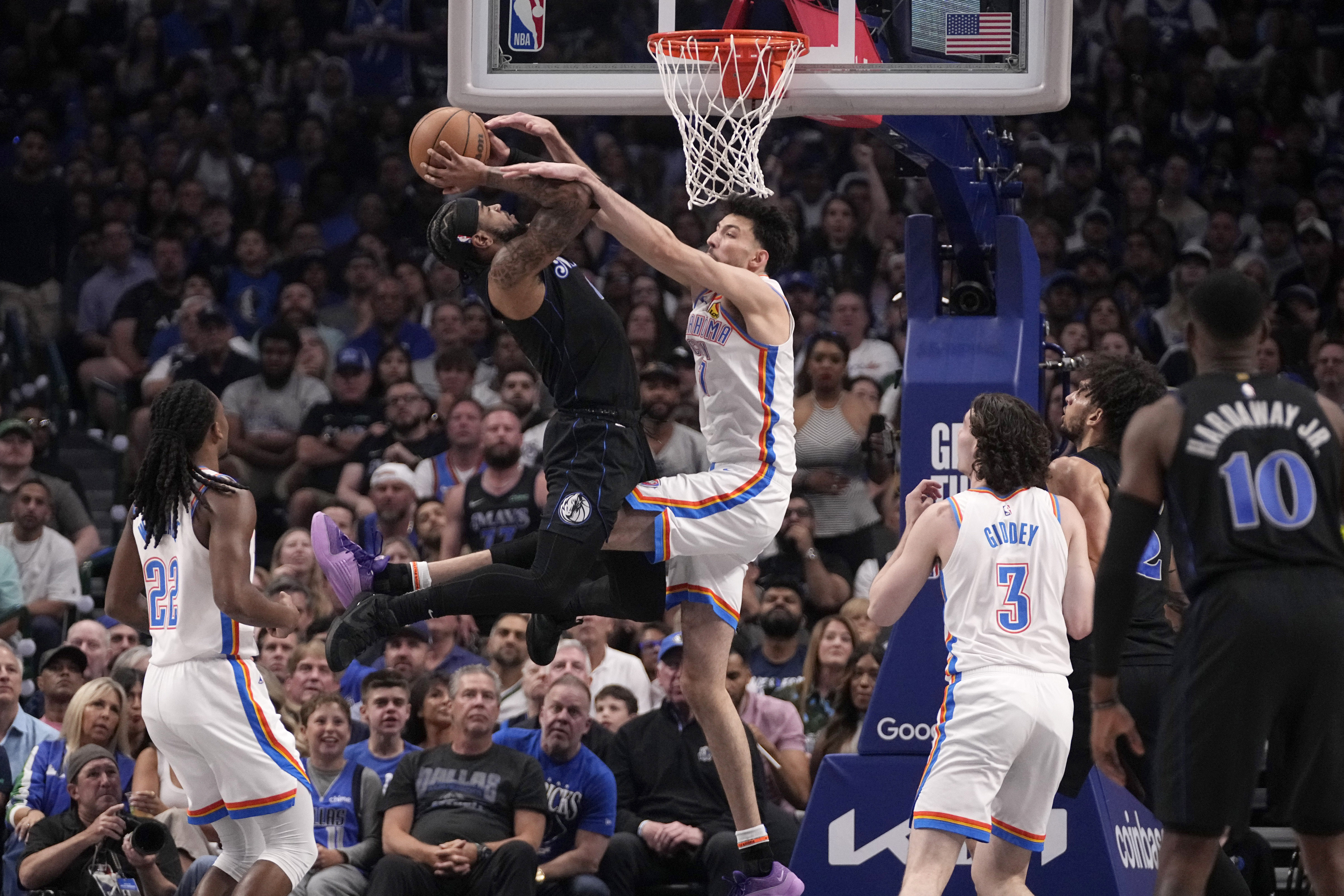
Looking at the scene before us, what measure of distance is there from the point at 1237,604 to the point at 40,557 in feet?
29.7

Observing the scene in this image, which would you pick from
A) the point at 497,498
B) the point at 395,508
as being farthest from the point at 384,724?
the point at 395,508

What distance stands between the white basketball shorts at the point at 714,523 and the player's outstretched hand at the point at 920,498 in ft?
1.64

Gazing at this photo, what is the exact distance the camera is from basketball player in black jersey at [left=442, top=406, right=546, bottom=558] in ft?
37.1

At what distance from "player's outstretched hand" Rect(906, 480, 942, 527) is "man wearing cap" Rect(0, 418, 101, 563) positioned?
708 centimetres

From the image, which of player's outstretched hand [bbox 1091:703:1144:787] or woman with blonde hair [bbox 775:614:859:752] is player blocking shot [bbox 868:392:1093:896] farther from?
woman with blonde hair [bbox 775:614:859:752]

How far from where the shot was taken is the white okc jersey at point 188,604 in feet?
22.3

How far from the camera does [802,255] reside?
14359 mm

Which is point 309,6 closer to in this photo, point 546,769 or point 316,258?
point 316,258

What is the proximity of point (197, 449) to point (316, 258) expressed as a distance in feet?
27.2

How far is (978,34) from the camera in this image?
7375mm

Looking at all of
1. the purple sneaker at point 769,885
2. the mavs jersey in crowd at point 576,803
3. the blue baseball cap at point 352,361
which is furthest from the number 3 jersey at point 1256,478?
the blue baseball cap at point 352,361

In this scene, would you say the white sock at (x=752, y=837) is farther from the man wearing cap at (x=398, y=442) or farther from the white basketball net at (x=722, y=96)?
the man wearing cap at (x=398, y=442)

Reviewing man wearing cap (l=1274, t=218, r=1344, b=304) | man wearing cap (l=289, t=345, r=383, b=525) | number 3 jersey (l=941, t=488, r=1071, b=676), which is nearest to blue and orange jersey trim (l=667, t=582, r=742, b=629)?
number 3 jersey (l=941, t=488, r=1071, b=676)

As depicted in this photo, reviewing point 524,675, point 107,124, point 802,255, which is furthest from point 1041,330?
point 107,124
